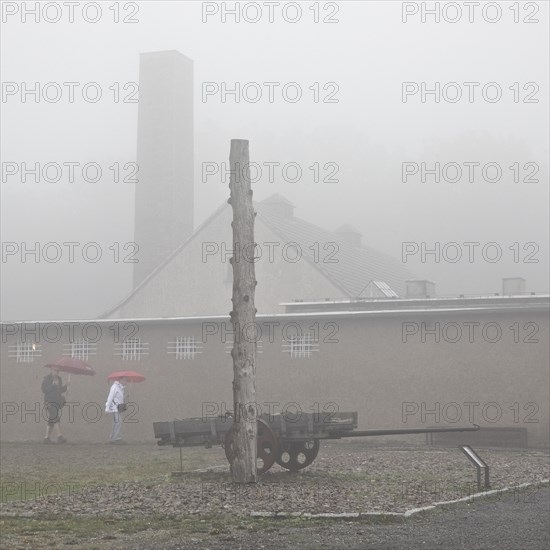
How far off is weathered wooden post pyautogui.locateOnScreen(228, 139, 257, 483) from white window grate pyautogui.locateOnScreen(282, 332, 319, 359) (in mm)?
12014

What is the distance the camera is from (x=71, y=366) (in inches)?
1077

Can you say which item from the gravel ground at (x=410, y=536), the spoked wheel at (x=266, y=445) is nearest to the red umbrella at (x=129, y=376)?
the spoked wheel at (x=266, y=445)

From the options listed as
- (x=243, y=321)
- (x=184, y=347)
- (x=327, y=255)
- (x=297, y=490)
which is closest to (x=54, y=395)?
(x=184, y=347)

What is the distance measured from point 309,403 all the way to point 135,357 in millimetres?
5697

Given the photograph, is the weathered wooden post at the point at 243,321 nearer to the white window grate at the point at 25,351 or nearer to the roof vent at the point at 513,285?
the white window grate at the point at 25,351

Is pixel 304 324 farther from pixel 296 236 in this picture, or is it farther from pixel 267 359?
pixel 296 236

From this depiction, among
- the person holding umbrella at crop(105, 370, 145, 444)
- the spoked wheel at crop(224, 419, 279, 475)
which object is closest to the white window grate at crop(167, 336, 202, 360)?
the person holding umbrella at crop(105, 370, 145, 444)

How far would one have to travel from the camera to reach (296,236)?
41.0 metres

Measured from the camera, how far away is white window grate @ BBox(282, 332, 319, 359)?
28109 millimetres

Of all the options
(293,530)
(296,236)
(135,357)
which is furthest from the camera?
(296,236)

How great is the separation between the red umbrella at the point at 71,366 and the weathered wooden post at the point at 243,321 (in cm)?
1237

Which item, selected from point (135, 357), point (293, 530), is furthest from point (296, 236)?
point (293, 530)

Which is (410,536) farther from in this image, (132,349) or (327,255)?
(327,255)

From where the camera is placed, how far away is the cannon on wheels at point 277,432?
1619cm
